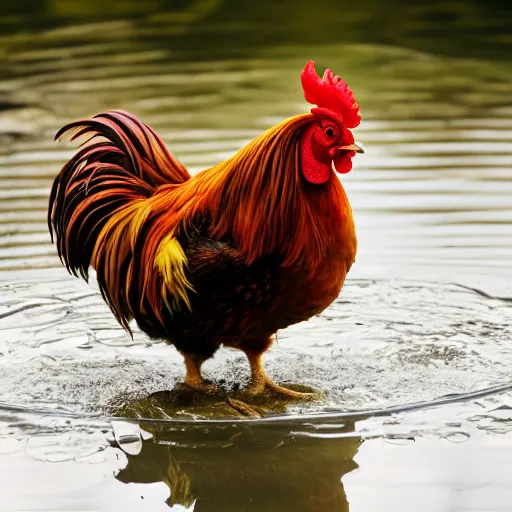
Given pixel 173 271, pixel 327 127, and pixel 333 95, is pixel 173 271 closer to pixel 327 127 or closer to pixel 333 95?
pixel 327 127

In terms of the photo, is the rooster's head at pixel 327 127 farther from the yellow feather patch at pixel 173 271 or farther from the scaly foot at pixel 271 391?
the scaly foot at pixel 271 391

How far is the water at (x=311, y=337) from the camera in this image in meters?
4.34

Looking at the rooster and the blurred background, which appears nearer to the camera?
the rooster

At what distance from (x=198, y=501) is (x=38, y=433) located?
0.90 m

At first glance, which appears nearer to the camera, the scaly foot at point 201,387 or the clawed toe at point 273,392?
the clawed toe at point 273,392

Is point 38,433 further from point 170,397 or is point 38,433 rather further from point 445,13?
point 445,13

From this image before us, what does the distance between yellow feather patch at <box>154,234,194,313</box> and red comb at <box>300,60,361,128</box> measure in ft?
2.79

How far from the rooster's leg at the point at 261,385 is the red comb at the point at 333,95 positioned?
120 cm

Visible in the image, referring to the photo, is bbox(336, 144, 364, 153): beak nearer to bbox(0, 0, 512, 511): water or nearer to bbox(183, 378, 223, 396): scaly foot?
bbox(0, 0, 512, 511): water

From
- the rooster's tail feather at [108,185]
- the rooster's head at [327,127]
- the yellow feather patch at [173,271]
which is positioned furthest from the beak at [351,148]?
the rooster's tail feather at [108,185]

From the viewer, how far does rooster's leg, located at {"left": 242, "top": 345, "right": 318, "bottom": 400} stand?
5102mm

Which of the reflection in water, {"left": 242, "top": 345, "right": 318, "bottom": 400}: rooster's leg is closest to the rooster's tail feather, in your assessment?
{"left": 242, "top": 345, "right": 318, "bottom": 400}: rooster's leg

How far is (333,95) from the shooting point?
4570 mm

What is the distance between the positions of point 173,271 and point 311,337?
4.18ft
